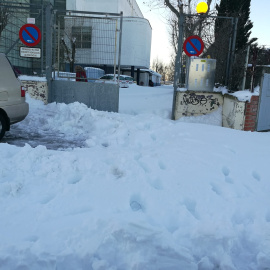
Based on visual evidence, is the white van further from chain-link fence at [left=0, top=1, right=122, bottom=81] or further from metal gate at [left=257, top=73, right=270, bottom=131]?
metal gate at [left=257, top=73, right=270, bottom=131]

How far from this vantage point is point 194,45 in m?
8.66

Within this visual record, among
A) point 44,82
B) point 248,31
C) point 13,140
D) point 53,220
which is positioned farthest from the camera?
point 248,31

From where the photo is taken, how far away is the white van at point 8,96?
6.12 meters

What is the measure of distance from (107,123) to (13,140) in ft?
7.56

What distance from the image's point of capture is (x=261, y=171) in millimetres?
4656

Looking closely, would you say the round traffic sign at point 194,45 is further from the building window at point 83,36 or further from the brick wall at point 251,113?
the building window at point 83,36

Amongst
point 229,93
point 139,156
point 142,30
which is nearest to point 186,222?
point 139,156

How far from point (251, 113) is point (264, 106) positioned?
25.2 inches

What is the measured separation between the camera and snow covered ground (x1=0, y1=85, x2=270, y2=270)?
2.72m

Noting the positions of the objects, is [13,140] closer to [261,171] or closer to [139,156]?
[139,156]

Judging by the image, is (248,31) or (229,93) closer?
(229,93)

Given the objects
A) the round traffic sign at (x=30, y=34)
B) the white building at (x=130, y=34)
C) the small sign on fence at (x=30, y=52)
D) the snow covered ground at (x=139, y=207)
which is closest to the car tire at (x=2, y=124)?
the snow covered ground at (x=139, y=207)

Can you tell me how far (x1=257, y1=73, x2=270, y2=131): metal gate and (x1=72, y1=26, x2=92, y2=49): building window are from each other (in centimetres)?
522

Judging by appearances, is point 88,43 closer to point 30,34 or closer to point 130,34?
point 30,34
